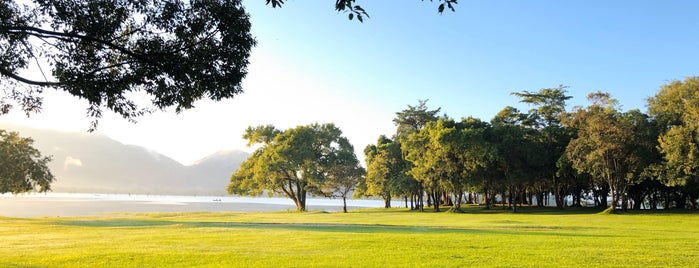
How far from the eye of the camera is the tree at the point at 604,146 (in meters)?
51.8

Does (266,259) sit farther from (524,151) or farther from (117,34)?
(524,151)

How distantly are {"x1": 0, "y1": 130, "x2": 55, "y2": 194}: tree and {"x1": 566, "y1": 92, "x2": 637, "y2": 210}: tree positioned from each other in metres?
55.0

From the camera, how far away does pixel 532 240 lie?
21359 millimetres

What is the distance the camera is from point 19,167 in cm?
4650

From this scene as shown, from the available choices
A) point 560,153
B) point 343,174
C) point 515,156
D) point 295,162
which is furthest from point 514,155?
point 295,162

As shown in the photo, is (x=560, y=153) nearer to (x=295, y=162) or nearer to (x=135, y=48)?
(x=295, y=162)

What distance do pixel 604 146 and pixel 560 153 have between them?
459 inches

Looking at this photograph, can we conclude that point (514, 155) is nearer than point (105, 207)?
Yes

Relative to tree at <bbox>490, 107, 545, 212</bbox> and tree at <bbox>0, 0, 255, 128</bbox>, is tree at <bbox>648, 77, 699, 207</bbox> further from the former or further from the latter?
tree at <bbox>0, 0, 255, 128</bbox>

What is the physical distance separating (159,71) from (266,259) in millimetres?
6401

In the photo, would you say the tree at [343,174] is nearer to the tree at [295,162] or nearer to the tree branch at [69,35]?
the tree at [295,162]

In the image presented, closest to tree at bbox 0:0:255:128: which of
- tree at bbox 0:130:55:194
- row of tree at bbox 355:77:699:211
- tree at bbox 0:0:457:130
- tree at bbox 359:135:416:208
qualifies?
tree at bbox 0:0:457:130

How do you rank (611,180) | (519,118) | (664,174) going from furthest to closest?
1. (519,118)
2. (611,180)
3. (664,174)

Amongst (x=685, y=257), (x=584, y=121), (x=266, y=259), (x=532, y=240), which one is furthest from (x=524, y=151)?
(x=266, y=259)
